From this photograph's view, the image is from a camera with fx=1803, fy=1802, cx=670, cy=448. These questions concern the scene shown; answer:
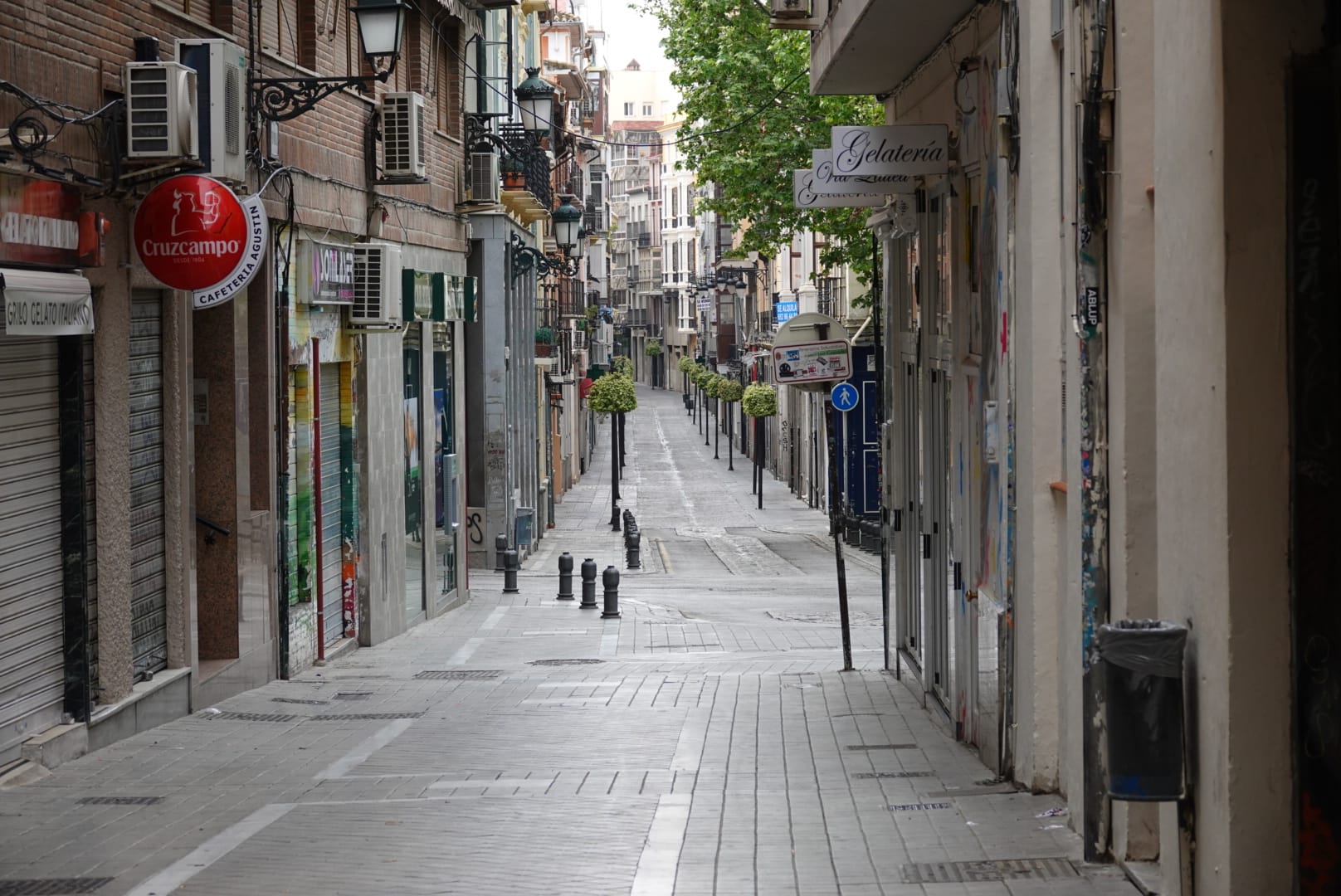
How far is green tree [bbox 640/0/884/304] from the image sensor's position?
Result: 33969mm

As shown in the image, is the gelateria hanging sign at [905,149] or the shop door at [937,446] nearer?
the gelateria hanging sign at [905,149]

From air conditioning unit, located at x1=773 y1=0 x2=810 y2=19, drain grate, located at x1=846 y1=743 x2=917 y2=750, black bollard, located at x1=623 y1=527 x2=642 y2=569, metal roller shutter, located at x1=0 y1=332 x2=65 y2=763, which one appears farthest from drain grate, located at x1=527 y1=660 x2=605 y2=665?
black bollard, located at x1=623 y1=527 x2=642 y2=569

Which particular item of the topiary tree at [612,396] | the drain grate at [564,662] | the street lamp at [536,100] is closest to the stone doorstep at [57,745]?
the drain grate at [564,662]

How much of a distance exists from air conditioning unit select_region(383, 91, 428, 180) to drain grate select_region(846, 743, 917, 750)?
362 inches

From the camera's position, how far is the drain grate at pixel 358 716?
12359mm

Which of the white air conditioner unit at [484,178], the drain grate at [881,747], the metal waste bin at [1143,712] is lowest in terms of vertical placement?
the drain grate at [881,747]

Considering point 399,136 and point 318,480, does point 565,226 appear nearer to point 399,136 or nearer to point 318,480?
point 399,136

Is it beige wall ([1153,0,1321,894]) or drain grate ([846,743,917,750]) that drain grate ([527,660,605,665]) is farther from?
beige wall ([1153,0,1321,894])

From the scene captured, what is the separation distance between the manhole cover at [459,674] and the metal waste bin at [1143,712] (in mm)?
10604

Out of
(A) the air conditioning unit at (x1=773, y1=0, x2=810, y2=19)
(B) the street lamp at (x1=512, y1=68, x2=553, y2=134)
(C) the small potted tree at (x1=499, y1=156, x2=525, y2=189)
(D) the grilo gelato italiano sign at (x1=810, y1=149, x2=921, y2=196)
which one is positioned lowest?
(D) the grilo gelato italiano sign at (x1=810, y1=149, x2=921, y2=196)

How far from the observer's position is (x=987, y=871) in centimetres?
669

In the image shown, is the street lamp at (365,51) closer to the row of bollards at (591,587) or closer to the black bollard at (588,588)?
the row of bollards at (591,587)

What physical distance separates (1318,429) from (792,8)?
10.8 metres

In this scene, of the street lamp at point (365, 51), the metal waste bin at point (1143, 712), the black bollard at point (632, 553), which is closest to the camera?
the metal waste bin at point (1143, 712)
